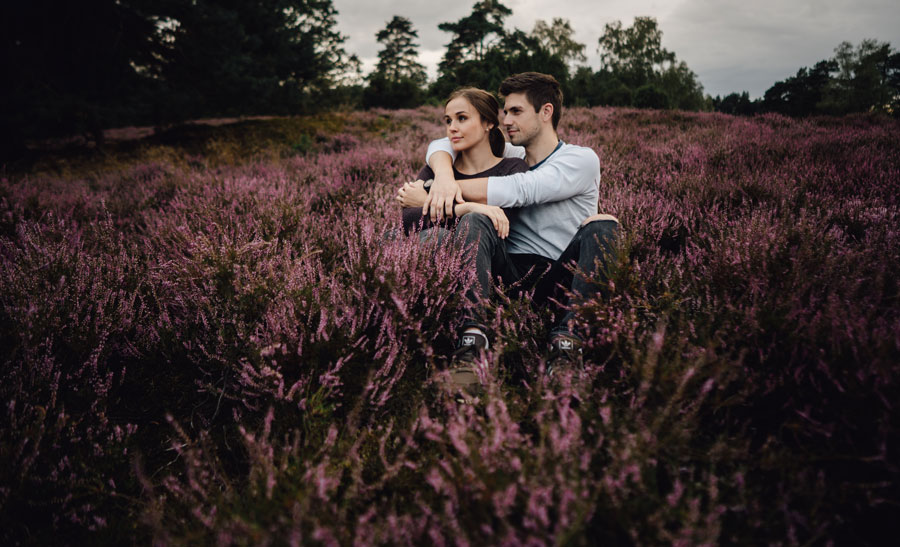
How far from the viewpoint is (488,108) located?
2.76 meters

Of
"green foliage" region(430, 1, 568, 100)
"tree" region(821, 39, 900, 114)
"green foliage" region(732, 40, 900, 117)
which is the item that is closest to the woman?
"green foliage" region(430, 1, 568, 100)

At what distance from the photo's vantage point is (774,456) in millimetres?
1035

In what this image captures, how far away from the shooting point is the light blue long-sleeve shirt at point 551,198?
229 cm

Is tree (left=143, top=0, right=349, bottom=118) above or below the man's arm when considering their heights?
above

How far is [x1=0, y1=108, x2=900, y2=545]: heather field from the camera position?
100cm

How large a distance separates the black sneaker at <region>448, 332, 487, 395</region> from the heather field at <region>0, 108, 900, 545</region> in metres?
0.09

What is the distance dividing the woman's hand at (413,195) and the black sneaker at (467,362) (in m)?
1.08

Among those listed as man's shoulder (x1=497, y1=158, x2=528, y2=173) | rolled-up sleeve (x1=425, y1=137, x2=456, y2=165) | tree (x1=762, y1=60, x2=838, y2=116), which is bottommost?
man's shoulder (x1=497, y1=158, x2=528, y2=173)

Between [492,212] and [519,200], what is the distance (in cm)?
19

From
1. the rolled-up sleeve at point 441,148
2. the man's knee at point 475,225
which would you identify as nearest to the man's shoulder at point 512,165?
the rolled-up sleeve at point 441,148

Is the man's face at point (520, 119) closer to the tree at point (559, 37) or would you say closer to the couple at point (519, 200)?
the couple at point (519, 200)

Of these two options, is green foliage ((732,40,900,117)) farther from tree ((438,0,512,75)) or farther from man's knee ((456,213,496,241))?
man's knee ((456,213,496,241))

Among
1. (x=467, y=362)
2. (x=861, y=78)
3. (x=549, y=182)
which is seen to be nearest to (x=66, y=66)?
(x=549, y=182)

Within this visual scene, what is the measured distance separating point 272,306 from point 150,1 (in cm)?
1272
